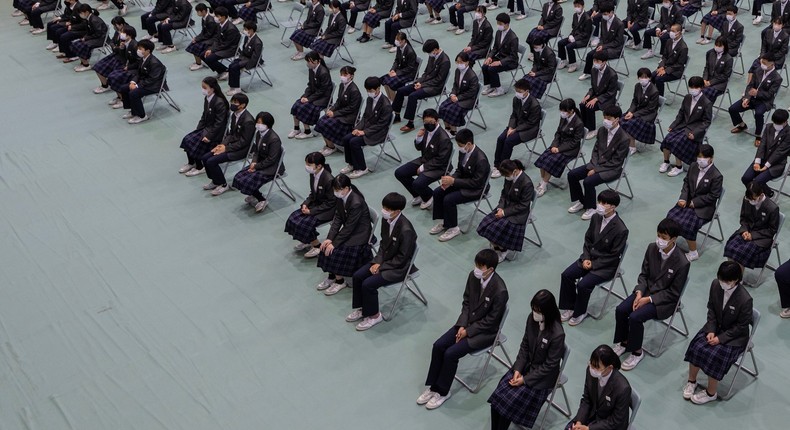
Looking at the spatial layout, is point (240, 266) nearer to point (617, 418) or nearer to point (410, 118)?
point (410, 118)

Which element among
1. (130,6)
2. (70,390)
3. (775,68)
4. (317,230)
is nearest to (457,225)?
(317,230)

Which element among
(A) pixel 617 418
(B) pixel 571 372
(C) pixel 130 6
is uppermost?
(A) pixel 617 418

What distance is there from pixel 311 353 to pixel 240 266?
1895 mm

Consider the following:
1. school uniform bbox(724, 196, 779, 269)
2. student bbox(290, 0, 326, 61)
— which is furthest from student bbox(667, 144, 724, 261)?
student bbox(290, 0, 326, 61)

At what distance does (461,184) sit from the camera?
423 inches

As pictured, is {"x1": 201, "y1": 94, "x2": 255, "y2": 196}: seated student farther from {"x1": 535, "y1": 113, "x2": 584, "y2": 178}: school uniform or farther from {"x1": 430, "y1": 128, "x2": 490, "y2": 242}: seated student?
{"x1": 535, "y1": 113, "x2": 584, "y2": 178}: school uniform

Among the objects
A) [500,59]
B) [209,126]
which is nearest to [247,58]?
[209,126]

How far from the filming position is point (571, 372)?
859 cm

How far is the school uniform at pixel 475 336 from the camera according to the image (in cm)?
824

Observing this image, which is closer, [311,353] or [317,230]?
[311,353]

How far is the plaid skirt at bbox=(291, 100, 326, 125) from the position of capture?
43.2 feet

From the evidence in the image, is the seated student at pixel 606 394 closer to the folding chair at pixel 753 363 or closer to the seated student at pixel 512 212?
the folding chair at pixel 753 363

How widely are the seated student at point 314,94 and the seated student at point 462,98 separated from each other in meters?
1.65

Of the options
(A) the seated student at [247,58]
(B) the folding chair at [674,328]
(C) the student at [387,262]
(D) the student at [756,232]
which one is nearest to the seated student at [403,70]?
(A) the seated student at [247,58]
